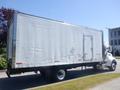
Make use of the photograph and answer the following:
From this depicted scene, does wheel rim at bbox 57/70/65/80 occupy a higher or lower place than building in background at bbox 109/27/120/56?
lower

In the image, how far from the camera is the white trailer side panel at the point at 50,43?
11.4m

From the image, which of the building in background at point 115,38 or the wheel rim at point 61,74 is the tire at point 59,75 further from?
the building in background at point 115,38

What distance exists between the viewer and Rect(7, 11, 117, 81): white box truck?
11.3 m

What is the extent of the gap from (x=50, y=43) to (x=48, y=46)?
248 millimetres

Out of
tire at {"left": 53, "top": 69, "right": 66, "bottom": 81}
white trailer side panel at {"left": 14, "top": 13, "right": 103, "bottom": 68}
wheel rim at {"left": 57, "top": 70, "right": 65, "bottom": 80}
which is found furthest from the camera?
wheel rim at {"left": 57, "top": 70, "right": 65, "bottom": 80}

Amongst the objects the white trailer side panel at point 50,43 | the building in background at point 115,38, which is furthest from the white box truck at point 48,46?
the building in background at point 115,38

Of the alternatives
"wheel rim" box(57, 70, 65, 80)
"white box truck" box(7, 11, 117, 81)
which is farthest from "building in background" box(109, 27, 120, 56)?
"wheel rim" box(57, 70, 65, 80)

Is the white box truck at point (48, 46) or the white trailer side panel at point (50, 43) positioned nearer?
the white box truck at point (48, 46)

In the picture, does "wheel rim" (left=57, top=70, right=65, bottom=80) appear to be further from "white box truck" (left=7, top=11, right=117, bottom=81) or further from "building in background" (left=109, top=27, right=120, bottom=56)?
"building in background" (left=109, top=27, right=120, bottom=56)

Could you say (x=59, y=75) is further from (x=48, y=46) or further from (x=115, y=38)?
(x=115, y=38)

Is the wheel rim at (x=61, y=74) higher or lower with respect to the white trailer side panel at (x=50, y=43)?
lower

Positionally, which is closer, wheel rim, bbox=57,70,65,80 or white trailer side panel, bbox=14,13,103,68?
white trailer side panel, bbox=14,13,103,68

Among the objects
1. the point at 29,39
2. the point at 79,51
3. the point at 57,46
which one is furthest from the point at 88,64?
the point at 29,39

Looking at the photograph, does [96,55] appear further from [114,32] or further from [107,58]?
[114,32]
